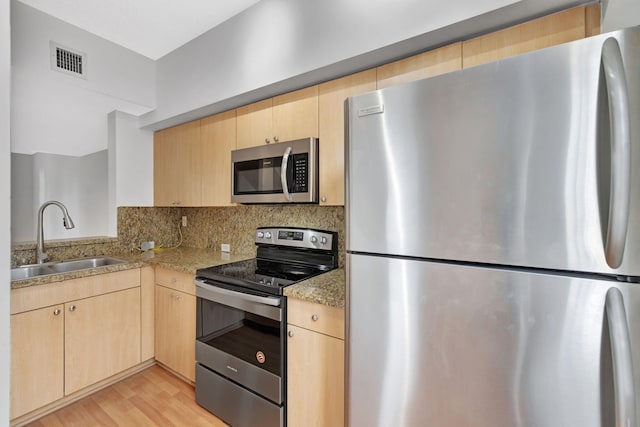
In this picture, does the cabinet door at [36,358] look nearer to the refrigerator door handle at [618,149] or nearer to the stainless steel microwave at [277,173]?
the stainless steel microwave at [277,173]

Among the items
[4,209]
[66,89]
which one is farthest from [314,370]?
[66,89]

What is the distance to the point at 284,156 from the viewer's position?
1715mm

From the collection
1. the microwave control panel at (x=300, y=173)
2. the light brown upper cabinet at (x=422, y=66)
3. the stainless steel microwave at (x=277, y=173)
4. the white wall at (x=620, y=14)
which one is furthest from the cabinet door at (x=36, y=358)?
the white wall at (x=620, y=14)

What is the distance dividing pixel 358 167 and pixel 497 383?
2.55ft

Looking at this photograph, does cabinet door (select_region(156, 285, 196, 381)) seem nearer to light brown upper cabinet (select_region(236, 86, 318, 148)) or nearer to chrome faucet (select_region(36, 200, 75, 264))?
chrome faucet (select_region(36, 200, 75, 264))

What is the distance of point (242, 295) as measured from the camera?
1584 mm

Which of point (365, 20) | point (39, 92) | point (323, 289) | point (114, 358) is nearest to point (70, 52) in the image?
point (39, 92)

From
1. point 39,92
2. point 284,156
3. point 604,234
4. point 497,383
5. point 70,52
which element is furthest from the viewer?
point 39,92

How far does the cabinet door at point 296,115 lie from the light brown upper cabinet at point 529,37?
0.84 metres

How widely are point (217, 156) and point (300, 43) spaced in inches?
42.8

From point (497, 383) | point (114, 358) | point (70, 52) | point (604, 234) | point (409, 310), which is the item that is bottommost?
point (114, 358)

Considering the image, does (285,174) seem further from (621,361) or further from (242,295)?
(621,361)

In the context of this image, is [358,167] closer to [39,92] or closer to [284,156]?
[284,156]

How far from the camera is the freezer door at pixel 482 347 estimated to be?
66cm
